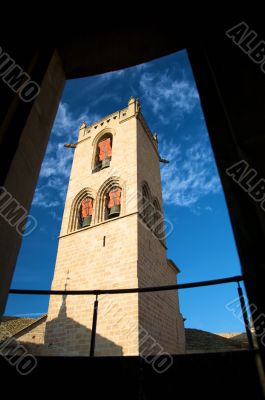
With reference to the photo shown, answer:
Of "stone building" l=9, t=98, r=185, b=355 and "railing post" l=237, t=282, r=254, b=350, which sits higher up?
"stone building" l=9, t=98, r=185, b=355

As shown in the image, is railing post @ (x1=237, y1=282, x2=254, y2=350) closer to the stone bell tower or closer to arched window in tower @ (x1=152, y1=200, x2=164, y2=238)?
the stone bell tower

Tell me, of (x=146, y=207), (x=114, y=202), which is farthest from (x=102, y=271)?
(x=146, y=207)

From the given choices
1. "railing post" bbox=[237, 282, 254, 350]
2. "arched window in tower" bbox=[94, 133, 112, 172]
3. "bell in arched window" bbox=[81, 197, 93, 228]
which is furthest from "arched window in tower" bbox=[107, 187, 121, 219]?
"railing post" bbox=[237, 282, 254, 350]

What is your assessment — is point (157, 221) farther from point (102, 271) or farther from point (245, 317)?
point (245, 317)

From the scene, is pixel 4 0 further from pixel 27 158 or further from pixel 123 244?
pixel 123 244

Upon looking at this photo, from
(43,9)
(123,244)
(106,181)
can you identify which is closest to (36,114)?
(43,9)

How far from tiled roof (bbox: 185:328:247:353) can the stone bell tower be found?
298cm

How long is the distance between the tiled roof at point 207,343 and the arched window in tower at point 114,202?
8949 mm

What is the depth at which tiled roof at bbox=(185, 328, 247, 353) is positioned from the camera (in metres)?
15.5

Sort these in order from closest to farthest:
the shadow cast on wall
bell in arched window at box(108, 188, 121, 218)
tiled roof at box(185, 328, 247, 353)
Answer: the shadow cast on wall
bell in arched window at box(108, 188, 121, 218)
tiled roof at box(185, 328, 247, 353)

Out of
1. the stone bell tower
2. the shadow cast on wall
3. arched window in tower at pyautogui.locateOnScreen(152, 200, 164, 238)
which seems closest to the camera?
the shadow cast on wall

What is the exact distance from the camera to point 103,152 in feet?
58.4

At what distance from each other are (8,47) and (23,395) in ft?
7.68

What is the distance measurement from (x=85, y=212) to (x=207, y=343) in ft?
35.8
